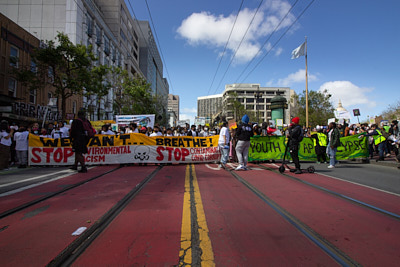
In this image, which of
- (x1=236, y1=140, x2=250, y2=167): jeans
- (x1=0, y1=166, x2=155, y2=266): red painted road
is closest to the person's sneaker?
(x1=236, y1=140, x2=250, y2=167): jeans

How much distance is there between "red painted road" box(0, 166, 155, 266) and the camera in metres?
2.28

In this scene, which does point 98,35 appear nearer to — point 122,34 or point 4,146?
point 122,34

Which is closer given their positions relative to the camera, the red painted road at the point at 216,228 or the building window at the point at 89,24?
the red painted road at the point at 216,228

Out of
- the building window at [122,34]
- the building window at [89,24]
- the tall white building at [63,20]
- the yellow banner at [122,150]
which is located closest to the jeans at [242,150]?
the yellow banner at [122,150]

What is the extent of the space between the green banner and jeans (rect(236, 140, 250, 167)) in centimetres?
258

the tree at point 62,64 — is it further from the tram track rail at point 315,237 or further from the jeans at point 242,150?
the tram track rail at point 315,237

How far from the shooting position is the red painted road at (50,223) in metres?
2.28

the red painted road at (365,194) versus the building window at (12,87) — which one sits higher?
the building window at (12,87)

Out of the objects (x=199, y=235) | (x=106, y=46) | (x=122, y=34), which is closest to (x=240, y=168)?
(x=199, y=235)

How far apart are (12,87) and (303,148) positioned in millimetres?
25067

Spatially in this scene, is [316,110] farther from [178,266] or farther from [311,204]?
[178,266]

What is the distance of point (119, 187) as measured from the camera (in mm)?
5184

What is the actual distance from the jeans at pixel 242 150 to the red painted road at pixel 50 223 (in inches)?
161

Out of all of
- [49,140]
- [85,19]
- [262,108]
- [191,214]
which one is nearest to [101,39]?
[85,19]
